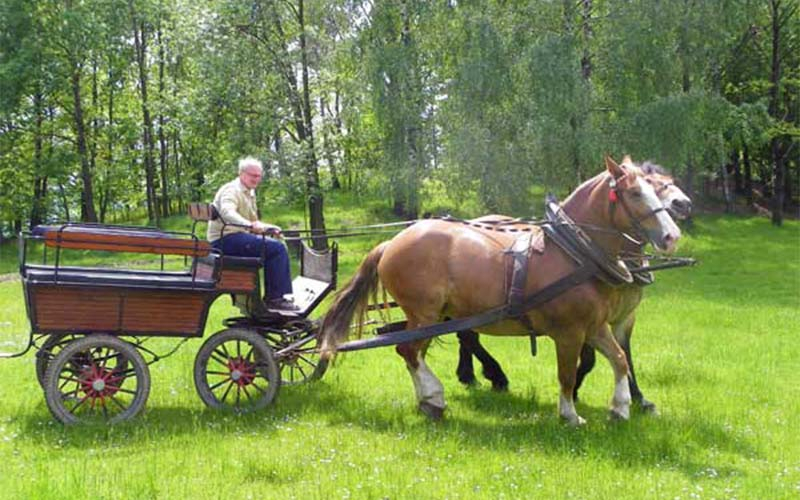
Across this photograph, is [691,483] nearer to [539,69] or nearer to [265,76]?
[539,69]

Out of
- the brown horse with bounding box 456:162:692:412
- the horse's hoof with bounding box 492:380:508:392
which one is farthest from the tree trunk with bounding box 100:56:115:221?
the horse's hoof with bounding box 492:380:508:392

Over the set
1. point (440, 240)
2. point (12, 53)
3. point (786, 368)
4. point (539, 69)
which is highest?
point (12, 53)

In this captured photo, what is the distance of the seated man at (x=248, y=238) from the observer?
6.53 meters

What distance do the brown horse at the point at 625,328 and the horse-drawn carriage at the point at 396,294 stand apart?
1.9 inches

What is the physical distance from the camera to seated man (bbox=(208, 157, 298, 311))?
6.53m

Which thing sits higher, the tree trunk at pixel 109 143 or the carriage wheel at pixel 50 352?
the tree trunk at pixel 109 143

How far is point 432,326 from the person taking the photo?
20.3 feet

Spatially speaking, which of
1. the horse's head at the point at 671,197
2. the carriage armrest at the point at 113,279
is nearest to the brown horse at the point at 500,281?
the horse's head at the point at 671,197

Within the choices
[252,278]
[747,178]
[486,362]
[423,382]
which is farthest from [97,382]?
[747,178]

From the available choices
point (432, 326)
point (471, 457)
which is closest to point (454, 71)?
point (432, 326)

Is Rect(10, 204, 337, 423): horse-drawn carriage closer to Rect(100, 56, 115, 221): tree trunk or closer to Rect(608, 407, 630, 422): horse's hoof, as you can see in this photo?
Rect(608, 407, 630, 422): horse's hoof

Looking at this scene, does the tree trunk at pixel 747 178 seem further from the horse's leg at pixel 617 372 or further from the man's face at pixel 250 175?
the man's face at pixel 250 175

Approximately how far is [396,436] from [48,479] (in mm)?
2495

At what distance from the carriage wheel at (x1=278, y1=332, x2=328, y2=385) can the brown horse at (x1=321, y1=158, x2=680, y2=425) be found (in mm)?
287
